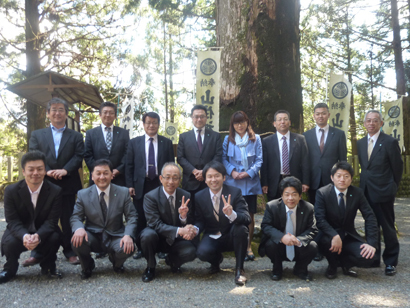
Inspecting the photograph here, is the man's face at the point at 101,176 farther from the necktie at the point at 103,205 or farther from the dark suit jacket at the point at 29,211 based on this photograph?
the dark suit jacket at the point at 29,211

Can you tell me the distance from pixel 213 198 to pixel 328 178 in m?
1.52

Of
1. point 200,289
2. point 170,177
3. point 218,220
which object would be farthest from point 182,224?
point 200,289

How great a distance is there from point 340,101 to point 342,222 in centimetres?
691

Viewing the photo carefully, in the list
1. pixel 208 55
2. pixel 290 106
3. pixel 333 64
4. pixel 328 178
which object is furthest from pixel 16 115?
pixel 333 64

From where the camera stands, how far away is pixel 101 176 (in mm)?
3484

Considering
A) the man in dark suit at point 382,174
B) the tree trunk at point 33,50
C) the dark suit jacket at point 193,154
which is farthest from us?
the tree trunk at point 33,50

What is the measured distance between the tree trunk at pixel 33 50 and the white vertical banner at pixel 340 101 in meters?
8.85

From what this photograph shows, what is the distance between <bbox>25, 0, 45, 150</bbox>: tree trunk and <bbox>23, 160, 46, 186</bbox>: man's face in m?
7.81

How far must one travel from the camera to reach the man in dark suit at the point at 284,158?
13.4 ft

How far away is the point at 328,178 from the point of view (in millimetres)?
4047

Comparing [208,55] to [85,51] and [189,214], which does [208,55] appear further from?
[85,51]

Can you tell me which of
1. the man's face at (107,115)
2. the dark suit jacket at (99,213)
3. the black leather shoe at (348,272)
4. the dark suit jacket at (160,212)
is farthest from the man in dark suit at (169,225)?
the black leather shoe at (348,272)

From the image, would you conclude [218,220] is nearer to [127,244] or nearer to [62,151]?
[127,244]

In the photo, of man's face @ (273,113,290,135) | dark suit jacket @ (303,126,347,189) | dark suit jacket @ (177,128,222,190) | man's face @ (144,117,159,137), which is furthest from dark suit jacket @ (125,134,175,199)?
dark suit jacket @ (303,126,347,189)
